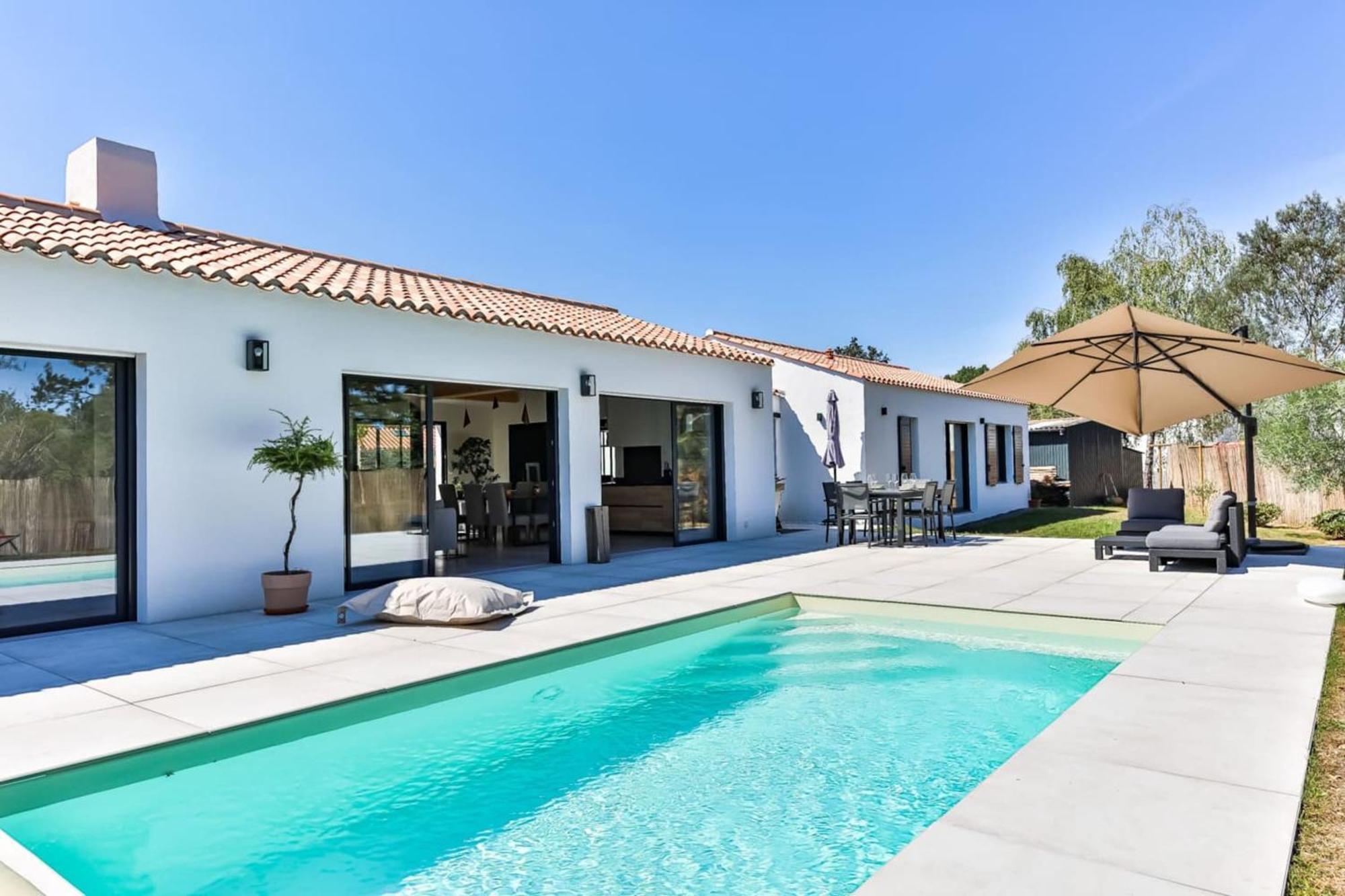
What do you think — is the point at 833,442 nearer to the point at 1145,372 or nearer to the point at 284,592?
the point at 1145,372

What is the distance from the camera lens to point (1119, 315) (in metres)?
9.21

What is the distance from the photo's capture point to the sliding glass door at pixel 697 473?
13.1 metres

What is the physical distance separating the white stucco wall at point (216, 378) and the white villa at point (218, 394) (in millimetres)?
17

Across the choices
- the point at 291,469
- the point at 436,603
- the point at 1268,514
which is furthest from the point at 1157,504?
the point at 291,469

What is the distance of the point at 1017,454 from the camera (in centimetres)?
2266

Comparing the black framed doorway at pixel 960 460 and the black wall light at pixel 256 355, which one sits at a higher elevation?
the black wall light at pixel 256 355

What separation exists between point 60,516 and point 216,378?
66.8 inches

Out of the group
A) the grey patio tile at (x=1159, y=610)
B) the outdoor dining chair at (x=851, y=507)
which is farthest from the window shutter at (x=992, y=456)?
the grey patio tile at (x=1159, y=610)

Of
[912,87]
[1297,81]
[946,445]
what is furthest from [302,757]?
[1297,81]

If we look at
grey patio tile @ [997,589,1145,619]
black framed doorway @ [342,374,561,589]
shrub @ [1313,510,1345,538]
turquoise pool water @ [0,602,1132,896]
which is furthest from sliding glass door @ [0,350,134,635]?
shrub @ [1313,510,1345,538]

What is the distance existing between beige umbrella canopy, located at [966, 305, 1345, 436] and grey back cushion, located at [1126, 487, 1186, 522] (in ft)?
4.40

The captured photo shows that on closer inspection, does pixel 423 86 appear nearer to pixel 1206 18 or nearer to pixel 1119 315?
pixel 1119 315

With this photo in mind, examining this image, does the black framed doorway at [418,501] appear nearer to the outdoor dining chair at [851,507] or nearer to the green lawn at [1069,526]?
the outdoor dining chair at [851,507]

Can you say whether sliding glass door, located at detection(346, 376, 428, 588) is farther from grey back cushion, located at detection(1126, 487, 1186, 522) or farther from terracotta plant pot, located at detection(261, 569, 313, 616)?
grey back cushion, located at detection(1126, 487, 1186, 522)
